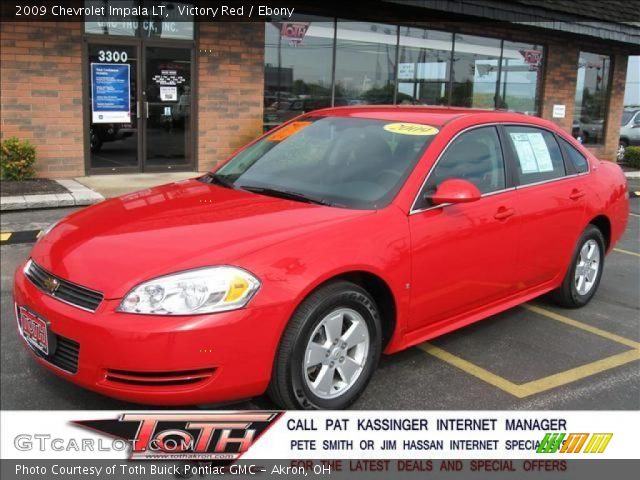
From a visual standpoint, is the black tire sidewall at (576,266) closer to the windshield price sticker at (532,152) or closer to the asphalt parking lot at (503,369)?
the asphalt parking lot at (503,369)

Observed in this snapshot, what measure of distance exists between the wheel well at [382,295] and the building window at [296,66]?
345 inches

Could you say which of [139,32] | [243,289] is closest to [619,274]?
[243,289]

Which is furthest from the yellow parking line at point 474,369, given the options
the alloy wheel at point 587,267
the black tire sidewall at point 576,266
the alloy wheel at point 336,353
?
the alloy wheel at point 587,267

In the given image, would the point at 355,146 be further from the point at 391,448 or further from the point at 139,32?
the point at 139,32

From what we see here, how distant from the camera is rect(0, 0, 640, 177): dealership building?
9.71m

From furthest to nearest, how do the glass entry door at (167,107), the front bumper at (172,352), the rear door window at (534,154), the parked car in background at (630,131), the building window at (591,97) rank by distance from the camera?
the parked car in background at (630,131), the building window at (591,97), the glass entry door at (167,107), the rear door window at (534,154), the front bumper at (172,352)

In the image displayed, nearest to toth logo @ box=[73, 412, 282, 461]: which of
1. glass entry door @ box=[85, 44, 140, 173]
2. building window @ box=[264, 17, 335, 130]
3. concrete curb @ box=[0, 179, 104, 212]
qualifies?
concrete curb @ box=[0, 179, 104, 212]

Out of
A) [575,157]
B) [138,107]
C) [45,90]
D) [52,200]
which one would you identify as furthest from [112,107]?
[575,157]

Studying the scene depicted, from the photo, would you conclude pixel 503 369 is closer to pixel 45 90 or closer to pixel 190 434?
pixel 190 434

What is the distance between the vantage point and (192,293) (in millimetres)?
2791

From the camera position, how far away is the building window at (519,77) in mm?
15133

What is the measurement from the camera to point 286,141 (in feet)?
14.3

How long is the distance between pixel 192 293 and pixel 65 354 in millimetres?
682

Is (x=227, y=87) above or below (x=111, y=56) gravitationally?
below
